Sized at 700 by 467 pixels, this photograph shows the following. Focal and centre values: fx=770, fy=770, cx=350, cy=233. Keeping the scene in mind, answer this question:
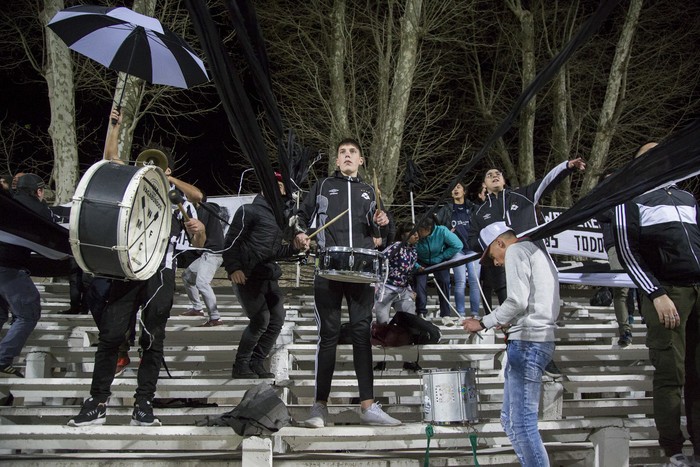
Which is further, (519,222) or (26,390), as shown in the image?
(519,222)

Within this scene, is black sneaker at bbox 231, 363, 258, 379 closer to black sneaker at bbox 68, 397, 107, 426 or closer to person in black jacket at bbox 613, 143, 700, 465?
black sneaker at bbox 68, 397, 107, 426

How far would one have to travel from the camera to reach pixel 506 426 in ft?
16.6

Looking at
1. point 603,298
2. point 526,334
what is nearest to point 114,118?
point 526,334

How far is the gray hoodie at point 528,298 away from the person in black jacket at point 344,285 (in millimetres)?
1009

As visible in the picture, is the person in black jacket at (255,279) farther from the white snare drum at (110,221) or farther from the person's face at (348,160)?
the white snare drum at (110,221)

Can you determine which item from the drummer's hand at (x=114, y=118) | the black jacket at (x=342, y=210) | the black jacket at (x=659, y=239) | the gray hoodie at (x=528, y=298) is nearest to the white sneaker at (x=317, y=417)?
the black jacket at (x=342, y=210)

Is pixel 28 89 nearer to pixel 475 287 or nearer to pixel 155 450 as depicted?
pixel 475 287

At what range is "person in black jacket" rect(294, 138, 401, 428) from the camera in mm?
5641

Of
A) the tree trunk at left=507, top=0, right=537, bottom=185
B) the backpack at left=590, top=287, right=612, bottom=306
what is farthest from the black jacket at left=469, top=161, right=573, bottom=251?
the tree trunk at left=507, top=0, right=537, bottom=185

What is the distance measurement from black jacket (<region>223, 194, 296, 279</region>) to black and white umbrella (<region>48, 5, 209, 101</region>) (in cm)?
145

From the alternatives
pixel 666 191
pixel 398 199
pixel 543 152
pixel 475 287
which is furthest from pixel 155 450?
pixel 543 152

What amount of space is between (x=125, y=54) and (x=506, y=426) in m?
4.22

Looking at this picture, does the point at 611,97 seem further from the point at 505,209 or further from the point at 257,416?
the point at 257,416

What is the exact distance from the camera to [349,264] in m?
5.46
